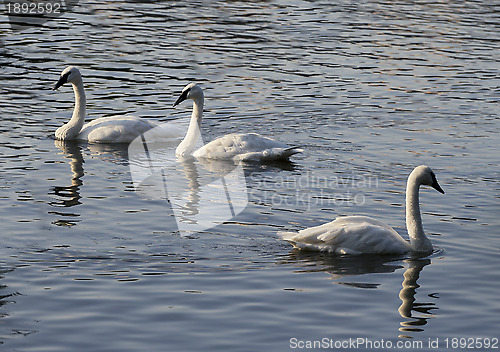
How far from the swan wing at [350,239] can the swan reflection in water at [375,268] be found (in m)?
0.09

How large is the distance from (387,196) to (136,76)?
9.14 m

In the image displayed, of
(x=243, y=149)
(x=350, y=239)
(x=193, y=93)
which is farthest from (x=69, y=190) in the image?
(x=350, y=239)

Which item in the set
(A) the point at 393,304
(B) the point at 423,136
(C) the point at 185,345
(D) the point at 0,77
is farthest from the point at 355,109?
(C) the point at 185,345

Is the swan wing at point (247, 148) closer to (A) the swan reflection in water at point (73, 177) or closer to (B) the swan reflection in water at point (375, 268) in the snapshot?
(A) the swan reflection in water at point (73, 177)

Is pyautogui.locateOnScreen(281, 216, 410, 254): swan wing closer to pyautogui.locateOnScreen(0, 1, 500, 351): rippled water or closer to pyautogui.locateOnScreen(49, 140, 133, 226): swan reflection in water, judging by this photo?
pyautogui.locateOnScreen(0, 1, 500, 351): rippled water

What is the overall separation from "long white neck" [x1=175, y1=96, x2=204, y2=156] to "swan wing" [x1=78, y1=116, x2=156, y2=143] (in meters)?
0.78

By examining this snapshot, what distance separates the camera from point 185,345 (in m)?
8.33

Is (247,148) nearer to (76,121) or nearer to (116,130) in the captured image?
(116,130)

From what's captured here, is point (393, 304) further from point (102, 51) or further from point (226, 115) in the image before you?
point (102, 51)

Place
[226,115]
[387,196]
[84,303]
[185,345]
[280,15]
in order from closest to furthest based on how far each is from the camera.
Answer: [185,345] < [84,303] < [387,196] < [226,115] < [280,15]

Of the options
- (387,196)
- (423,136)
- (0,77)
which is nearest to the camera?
(387,196)

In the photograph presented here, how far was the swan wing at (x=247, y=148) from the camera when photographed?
15.1m

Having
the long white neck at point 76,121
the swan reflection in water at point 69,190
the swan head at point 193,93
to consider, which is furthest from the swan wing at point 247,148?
the long white neck at point 76,121

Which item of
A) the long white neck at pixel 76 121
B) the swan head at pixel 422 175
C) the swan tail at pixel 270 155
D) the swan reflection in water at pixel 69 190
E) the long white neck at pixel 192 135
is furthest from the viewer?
the long white neck at pixel 76 121
